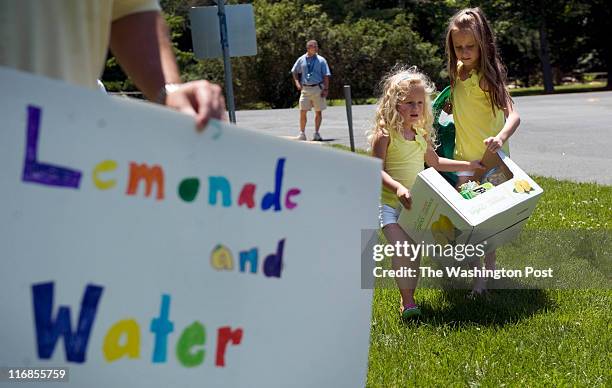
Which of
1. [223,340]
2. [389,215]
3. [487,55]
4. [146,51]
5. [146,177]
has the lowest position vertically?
[389,215]

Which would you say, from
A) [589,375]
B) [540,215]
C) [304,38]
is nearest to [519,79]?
[304,38]

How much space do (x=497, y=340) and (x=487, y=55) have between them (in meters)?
1.84

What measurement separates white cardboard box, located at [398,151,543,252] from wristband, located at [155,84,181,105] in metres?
2.60

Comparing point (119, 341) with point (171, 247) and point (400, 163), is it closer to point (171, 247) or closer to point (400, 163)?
point (171, 247)

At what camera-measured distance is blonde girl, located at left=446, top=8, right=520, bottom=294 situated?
532 centimetres

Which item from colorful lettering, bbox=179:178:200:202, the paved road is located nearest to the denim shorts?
the paved road

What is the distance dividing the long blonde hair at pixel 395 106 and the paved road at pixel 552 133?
1.48 m

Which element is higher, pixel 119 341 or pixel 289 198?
pixel 289 198

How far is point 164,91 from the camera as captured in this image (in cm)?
201

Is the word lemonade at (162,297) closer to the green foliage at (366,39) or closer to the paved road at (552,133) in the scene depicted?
the paved road at (552,133)

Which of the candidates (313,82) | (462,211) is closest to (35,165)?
(462,211)

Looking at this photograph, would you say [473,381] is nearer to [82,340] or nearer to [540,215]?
[82,340]

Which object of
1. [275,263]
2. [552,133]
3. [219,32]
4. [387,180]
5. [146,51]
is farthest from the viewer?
[552,133]

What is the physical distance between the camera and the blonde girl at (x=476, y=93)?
5.32 metres
